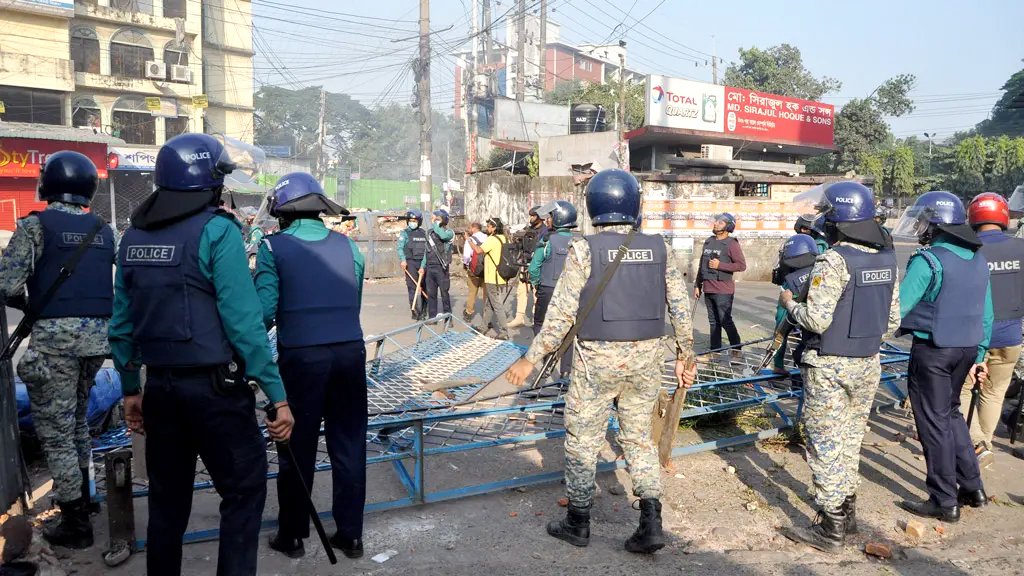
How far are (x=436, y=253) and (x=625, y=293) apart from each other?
7.26 m

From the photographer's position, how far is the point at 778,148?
94.4ft

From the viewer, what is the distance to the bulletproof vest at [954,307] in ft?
14.1

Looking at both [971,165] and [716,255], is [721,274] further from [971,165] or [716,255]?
[971,165]

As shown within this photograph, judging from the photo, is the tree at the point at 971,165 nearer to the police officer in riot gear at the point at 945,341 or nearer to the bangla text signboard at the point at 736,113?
the bangla text signboard at the point at 736,113

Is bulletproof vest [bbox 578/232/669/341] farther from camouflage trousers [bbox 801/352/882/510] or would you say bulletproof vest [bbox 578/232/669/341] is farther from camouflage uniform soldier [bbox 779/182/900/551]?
camouflage trousers [bbox 801/352/882/510]

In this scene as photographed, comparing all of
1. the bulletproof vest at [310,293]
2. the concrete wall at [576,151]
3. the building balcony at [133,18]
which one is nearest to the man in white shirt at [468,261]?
the bulletproof vest at [310,293]

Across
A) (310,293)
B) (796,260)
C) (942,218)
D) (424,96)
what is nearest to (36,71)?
(424,96)

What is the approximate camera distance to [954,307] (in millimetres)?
4320

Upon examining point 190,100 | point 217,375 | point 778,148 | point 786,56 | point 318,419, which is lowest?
point 318,419

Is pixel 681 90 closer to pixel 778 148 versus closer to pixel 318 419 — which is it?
pixel 778 148

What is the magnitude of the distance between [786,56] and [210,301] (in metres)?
49.9

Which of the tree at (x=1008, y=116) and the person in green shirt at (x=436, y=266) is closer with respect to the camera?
the person in green shirt at (x=436, y=266)

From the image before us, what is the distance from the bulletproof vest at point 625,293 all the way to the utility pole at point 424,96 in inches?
771

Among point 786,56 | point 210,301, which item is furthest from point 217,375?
point 786,56
